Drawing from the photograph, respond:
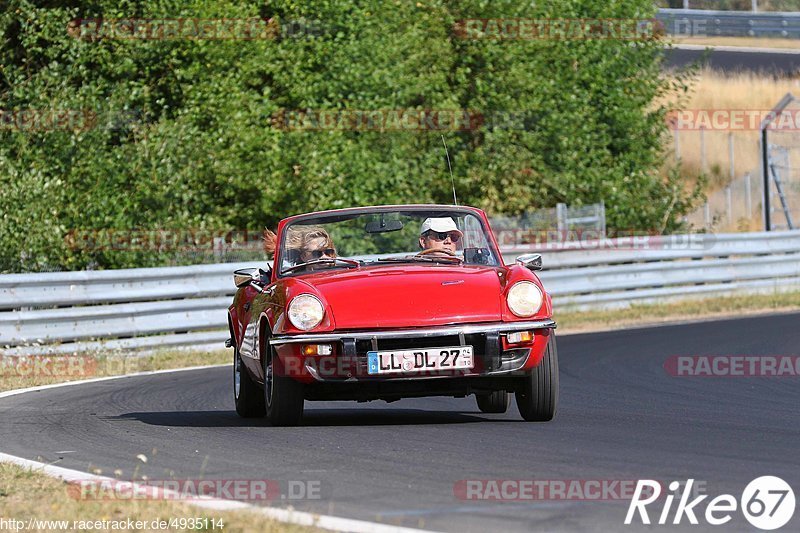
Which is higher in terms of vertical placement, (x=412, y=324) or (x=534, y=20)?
(x=534, y=20)

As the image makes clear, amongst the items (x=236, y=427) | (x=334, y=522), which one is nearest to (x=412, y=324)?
(x=236, y=427)

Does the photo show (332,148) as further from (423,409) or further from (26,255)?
(423,409)

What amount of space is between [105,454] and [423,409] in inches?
114

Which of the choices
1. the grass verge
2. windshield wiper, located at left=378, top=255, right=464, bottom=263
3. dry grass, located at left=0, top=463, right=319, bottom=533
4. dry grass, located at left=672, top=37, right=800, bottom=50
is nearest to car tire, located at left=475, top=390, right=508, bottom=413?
windshield wiper, located at left=378, top=255, right=464, bottom=263

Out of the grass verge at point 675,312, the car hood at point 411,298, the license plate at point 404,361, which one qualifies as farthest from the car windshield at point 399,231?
the grass verge at point 675,312

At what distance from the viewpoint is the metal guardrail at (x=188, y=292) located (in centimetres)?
1519

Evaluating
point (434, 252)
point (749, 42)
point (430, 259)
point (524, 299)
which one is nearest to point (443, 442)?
point (524, 299)

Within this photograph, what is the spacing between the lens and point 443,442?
7.59 metres

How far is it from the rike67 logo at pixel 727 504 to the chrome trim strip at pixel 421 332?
2.22 m

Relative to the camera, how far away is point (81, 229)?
20.0m

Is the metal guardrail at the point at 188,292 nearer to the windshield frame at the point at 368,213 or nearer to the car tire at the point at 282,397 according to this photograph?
the windshield frame at the point at 368,213

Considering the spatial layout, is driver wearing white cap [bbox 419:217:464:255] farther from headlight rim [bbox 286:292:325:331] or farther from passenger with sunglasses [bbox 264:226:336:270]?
headlight rim [bbox 286:292:325:331]

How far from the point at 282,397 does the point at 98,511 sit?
9.40ft

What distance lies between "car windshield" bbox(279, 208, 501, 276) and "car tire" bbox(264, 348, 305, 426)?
0.82m
